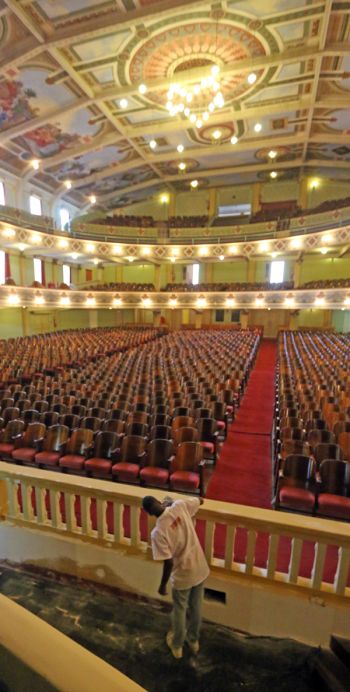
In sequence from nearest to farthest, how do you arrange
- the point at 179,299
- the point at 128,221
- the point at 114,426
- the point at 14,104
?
the point at 114,426 → the point at 14,104 → the point at 179,299 → the point at 128,221

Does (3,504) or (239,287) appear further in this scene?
(239,287)

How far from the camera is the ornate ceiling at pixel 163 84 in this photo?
10172mm

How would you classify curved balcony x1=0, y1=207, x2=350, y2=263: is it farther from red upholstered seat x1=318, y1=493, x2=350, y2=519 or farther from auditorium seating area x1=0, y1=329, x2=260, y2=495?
red upholstered seat x1=318, y1=493, x2=350, y2=519

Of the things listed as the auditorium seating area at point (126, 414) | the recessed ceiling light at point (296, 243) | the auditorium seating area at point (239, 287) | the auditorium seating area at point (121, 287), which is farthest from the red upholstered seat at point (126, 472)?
the auditorium seating area at point (121, 287)

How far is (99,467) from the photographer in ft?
13.6

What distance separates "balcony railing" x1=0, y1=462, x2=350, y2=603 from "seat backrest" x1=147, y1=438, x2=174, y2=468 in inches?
25.7

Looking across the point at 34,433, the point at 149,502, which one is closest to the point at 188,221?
the point at 34,433

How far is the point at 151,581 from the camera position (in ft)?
9.00

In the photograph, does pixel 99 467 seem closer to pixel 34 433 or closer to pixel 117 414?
pixel 34 433

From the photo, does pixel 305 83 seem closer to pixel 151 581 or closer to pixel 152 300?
pixel 152 300

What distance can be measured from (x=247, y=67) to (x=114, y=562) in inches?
615

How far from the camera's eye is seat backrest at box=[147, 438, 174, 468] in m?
4.12

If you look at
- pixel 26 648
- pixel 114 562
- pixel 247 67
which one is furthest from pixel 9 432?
pixel 247 67

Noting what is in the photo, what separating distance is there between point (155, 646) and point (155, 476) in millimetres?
1625
